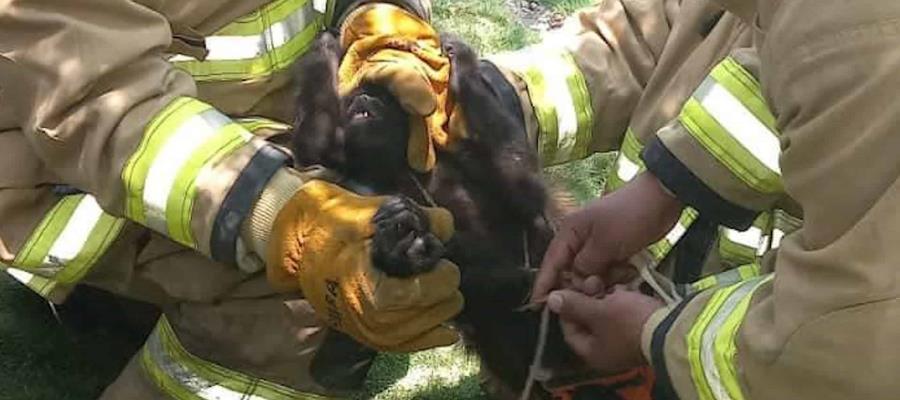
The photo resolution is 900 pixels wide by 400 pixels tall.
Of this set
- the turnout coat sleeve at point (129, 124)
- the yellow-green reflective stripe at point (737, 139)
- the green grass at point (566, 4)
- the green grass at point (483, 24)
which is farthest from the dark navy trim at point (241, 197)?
the green grass at point (566, 4)

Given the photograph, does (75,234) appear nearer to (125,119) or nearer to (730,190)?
(125,119)

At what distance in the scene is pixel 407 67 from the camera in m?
2.31

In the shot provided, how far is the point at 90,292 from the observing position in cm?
278

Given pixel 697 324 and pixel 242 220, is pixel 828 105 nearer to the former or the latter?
pixel 697 324

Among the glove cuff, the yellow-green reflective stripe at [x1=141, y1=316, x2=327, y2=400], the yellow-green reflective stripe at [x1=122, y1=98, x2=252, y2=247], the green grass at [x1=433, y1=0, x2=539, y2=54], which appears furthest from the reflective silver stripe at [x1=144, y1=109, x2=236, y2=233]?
the green grass at [x1=433, y1=0, x2=539, y2=54]

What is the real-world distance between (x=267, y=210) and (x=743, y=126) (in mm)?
676

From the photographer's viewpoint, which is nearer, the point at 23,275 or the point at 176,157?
the point at 176,157

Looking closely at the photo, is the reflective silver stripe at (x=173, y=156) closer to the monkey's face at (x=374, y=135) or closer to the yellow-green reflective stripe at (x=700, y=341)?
the monkey's face at (x=374, y=135)

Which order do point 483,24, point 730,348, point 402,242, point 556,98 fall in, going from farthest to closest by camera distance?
1. point 483,24
2. point 556,98
3. point 402,242
4. point 730,348

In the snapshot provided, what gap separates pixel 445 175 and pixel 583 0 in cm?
176

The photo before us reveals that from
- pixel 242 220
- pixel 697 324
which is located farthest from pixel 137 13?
Answer: pixel 697 324

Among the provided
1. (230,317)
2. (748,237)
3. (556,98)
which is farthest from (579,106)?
(230,317)

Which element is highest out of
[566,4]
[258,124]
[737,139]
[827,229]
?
[827,229]

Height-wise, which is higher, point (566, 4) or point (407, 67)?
A: point (407, 67)
